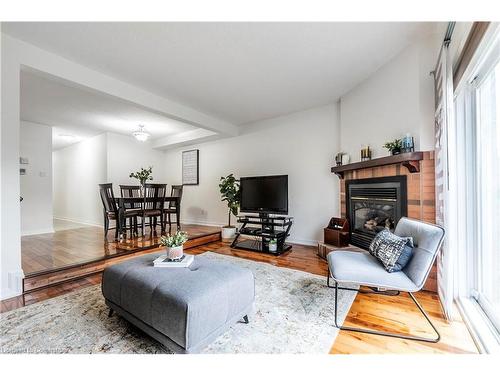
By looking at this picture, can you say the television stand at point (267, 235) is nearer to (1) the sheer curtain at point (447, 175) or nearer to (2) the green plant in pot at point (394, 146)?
(2) the green plant in pot at point (394, 146)

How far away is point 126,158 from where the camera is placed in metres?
5.80

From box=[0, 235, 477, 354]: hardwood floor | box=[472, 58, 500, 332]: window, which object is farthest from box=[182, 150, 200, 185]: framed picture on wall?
box=[472, 58, 500, 332]: window

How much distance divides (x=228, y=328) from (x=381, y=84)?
3191 millimetres

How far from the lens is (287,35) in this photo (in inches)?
86.1

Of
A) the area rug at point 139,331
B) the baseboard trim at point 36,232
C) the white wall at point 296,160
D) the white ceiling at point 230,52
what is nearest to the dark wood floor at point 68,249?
the baseboard trim at point 36,232

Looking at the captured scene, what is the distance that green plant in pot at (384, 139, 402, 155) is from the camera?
2.42 meters

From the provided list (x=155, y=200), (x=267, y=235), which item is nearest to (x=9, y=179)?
(x=155, y=200)

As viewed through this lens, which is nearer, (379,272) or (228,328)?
(228,328)

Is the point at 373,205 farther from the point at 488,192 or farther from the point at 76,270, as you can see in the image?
the point at 76,270

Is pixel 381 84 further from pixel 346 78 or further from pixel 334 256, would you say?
pixel 334 256

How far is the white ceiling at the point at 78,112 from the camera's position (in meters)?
3.21

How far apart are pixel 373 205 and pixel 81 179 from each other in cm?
719

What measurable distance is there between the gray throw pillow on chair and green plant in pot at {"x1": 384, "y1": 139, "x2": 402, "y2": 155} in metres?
1.05

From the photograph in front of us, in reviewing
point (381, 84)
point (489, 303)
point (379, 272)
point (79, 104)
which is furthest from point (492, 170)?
point (79, 104)
